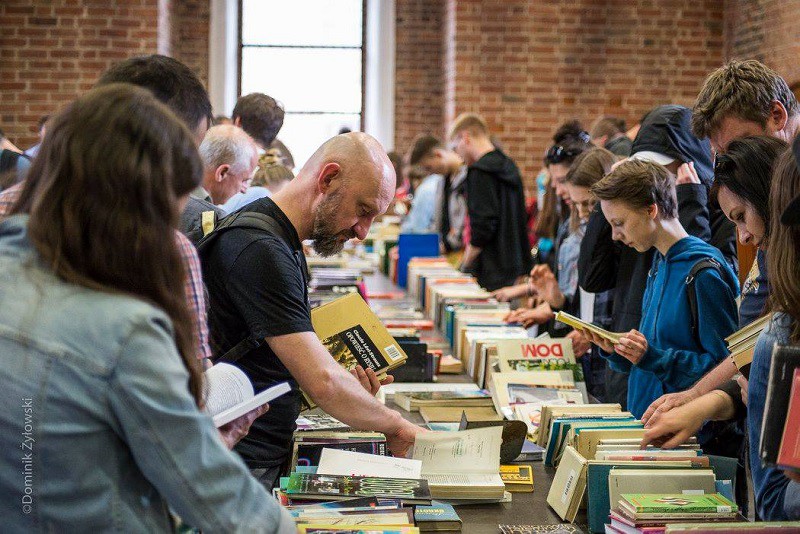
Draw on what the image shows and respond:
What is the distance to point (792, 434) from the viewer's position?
1.46 m

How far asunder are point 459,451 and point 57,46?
25.2 feet

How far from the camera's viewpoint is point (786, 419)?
1463 millimetres

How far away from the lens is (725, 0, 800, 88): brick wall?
7672 millimetres

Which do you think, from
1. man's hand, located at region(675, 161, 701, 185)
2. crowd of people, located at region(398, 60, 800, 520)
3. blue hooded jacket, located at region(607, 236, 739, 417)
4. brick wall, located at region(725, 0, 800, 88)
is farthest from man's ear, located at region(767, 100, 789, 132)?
brick wall, located at region(725, 0, 800, 88)

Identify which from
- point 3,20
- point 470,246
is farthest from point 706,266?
point 3,20

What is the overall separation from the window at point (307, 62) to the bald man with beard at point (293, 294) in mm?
8606

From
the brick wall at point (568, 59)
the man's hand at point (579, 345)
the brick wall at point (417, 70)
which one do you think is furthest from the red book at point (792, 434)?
the brick wall at point (417, 70)

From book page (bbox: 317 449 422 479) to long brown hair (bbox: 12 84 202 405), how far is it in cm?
93

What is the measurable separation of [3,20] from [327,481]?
7.99 m

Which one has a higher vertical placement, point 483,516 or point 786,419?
point 786,419

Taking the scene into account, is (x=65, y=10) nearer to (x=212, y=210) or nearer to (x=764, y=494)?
(x=212, y=210)

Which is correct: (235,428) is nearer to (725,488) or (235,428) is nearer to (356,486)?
(356,486)

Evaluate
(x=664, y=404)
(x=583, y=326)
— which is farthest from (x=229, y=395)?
(x=583, y=326)

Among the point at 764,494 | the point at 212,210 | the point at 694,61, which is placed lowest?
the point at 764,494
